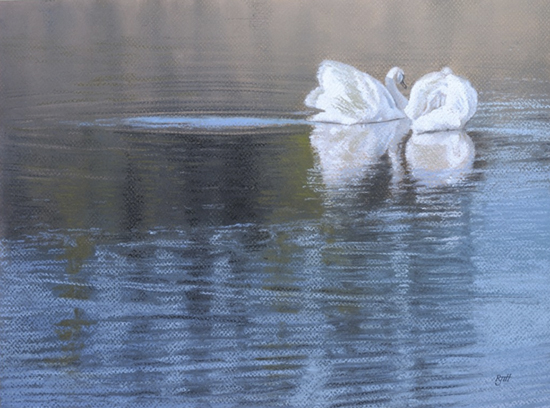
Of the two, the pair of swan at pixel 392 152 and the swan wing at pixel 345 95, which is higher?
the swan wing at pixel 345 95

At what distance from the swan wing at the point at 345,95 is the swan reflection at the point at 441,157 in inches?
6.3

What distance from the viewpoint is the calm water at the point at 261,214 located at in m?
1.88

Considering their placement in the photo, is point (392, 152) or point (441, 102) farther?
point (392, 152)

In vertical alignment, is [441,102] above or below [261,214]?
above

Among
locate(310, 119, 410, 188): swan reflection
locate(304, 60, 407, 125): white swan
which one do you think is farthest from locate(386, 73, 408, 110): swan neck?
locate(310, 119, 410, 188): swan reflection

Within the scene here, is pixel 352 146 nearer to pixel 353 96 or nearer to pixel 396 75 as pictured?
pixel 353 96

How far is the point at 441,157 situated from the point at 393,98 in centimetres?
23

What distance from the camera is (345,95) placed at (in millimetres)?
2119

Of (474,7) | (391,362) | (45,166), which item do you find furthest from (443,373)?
(45,166)
